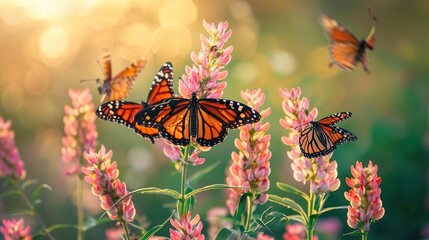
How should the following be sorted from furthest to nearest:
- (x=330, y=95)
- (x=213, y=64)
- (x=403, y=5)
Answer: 1. (x=403, y=5)
2. (x=330, y=95)
3. (x=213, y=64)

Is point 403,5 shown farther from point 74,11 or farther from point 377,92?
point 74,11

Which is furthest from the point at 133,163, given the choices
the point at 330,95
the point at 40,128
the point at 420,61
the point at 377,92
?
the point at 420,61

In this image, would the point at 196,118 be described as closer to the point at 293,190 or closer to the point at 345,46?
the point at 293,190

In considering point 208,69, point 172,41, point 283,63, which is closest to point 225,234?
point 208,69

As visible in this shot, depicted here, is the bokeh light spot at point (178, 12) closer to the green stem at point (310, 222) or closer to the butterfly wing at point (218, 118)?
the butterfly wing at point (218, 118)

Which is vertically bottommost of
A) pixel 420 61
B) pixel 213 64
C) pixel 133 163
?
pixel 133 163
